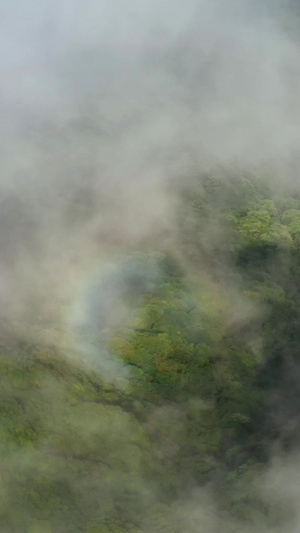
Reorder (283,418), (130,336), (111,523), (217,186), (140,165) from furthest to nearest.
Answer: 1. (140,165)
2. (217,186)
3. (130,336)
4. (283,418)
5. (111,523)

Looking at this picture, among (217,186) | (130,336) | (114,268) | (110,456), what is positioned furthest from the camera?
(217,186)

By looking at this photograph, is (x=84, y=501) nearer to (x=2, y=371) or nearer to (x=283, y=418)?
(x=2, y=371)

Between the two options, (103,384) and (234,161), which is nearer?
(103,384)

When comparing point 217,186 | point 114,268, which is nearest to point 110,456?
point 114,268

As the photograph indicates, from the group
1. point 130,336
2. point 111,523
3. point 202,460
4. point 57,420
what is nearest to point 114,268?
point 130,336

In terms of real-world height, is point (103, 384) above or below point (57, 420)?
above

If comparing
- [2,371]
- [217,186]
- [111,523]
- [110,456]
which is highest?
[217,186]

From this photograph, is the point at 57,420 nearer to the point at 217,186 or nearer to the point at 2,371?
the point at 2,371
